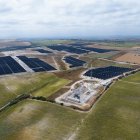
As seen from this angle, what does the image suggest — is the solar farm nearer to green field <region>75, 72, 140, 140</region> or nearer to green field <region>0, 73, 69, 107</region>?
green field <region>0, 73, 69, 107</region>

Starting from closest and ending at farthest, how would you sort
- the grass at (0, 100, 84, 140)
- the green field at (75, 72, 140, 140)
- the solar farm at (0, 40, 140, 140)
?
the green field at (75, 72, 140, 140) < the grass at (0, 100, 84, 140) < the solar farm at (0, 40, 140, 140)

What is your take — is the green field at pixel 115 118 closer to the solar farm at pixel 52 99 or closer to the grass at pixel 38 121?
the solar farm at pixel 52 99

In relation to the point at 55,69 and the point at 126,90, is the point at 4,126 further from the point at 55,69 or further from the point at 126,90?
the point at 55,69

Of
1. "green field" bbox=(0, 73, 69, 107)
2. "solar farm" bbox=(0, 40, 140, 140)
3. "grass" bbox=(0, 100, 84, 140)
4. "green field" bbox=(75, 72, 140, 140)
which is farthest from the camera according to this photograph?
"green field" bbox=(0, 73, 69, 107)

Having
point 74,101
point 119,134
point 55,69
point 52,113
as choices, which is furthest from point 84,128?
point 55,69

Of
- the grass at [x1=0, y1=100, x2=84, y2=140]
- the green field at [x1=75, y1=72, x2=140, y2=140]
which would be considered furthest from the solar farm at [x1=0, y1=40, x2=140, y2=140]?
the green field at [x1=75, y1=72, x2=140, y2=140]

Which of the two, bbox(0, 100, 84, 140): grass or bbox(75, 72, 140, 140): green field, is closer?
bbox(75, 72, 140, 140): green field

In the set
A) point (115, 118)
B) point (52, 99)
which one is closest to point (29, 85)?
point (52, 99)

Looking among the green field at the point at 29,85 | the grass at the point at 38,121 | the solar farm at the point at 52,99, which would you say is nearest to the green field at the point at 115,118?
the solar farm at the point at 52,99
